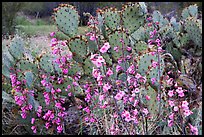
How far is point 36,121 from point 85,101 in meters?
0.45

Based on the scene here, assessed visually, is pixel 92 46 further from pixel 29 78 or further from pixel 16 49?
pixel 16 49

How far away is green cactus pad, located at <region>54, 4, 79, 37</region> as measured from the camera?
337cm

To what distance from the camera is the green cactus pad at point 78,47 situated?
131 inches

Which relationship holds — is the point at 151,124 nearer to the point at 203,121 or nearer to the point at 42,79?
the point at 203,121

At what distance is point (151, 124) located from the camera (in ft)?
9.47

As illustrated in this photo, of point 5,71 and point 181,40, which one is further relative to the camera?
point 181,40

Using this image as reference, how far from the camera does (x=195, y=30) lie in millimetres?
4023

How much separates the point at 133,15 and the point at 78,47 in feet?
1.98

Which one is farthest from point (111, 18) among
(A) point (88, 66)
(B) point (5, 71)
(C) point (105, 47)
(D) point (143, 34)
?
(C) point (105, 47)

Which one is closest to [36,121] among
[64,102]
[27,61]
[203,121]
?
[64,102]

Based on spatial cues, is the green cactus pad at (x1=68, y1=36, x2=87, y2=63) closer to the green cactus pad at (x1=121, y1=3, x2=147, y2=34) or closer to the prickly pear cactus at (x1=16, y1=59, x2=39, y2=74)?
the prickly pear cactus at (x1=16, y1=59, x2=39, y2=74)

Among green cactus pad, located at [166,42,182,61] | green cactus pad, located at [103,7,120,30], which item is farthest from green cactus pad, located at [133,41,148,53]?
green cactus pad, located at [166,42,182,61]

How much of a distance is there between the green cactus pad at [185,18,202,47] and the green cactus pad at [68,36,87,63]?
1.30m

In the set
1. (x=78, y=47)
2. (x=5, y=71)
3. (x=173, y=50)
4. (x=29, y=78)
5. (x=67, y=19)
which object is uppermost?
(x=67, y=19)
